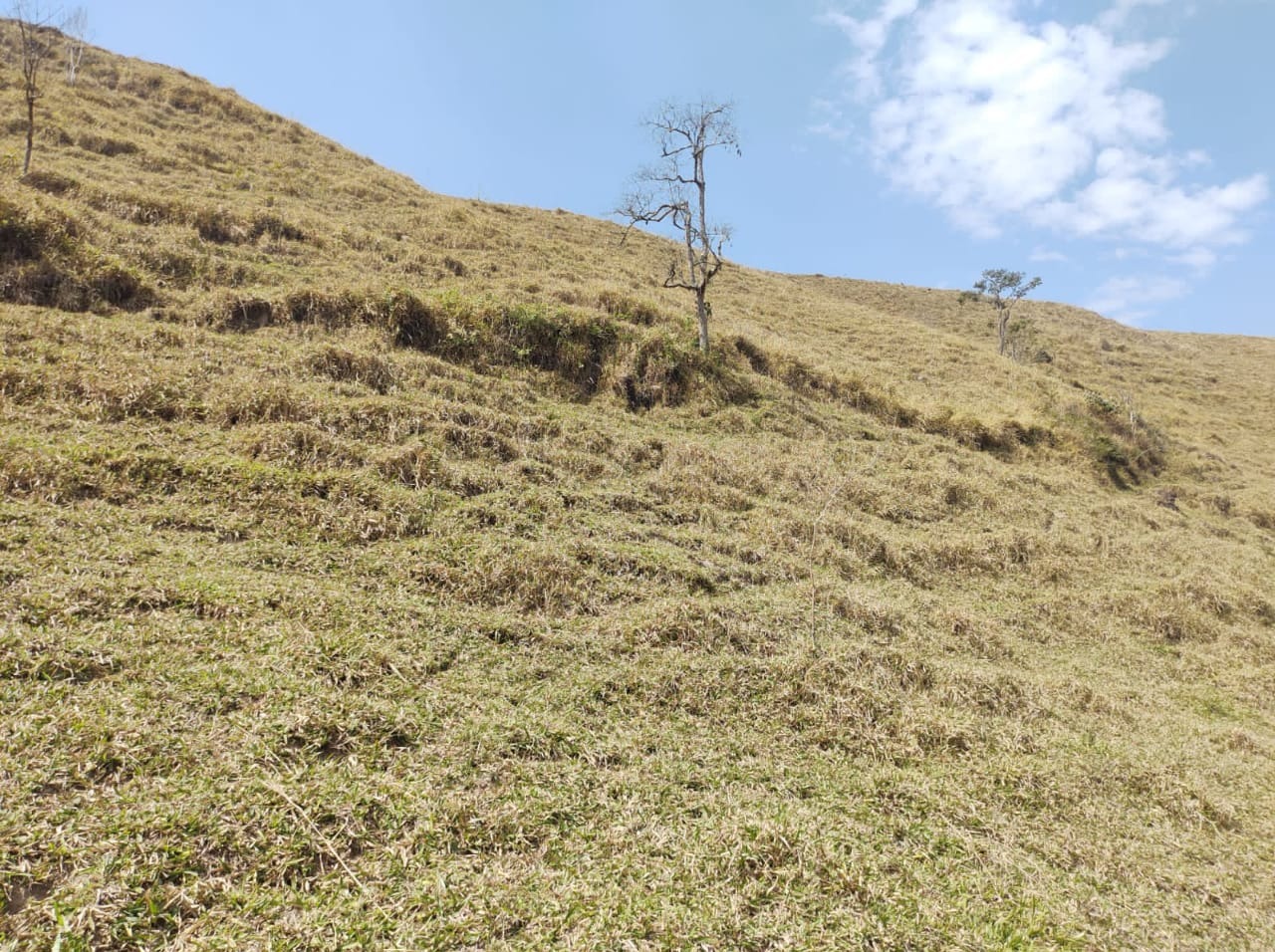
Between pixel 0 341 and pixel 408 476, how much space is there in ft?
19.7

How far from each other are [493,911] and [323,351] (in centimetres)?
972

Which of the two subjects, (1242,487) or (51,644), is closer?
(51,644)

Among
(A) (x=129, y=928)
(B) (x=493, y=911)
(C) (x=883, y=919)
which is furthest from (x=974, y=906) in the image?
(A) (x=129, y=928)

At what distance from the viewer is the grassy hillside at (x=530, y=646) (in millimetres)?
3279

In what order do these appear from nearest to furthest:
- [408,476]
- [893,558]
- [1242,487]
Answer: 1. [408,476]
2. [893,558]
3. [1242,487]

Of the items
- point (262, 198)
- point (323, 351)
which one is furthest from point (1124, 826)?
point (262, 198)

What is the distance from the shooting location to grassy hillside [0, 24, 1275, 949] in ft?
10.8

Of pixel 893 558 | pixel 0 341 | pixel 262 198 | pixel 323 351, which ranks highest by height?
pixel 262 198

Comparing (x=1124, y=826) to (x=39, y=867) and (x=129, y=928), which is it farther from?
(x=39, y=867)

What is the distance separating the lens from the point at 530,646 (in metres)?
5.70

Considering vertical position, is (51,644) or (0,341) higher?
(0,341)

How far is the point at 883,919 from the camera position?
11.3 ft

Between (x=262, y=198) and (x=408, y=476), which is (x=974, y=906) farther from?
(x=262, y=198)

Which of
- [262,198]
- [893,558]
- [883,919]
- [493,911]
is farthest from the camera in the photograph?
[262,198]
